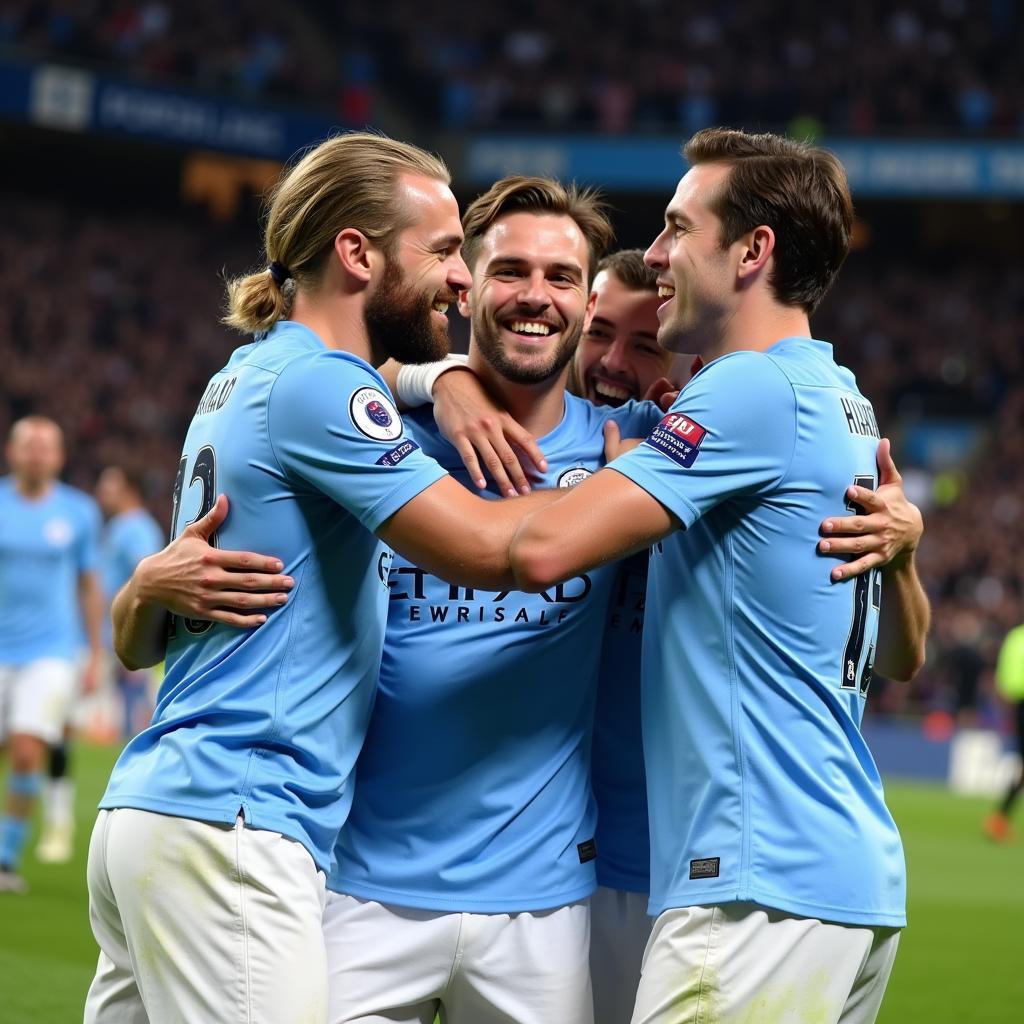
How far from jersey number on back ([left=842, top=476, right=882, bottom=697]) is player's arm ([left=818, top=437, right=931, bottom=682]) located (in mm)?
22

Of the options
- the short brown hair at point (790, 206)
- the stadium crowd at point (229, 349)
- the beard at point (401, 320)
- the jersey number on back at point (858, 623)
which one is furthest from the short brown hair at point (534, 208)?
the stadium crowd at point (229, 349)

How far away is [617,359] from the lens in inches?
171

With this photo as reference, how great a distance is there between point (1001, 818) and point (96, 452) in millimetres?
16569

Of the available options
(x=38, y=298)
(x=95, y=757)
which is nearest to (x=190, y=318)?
(x=38, y=298)

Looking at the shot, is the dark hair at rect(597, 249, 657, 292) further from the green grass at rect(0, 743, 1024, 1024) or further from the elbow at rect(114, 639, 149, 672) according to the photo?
the green grass at rect(0, 743, 1024, 1024)

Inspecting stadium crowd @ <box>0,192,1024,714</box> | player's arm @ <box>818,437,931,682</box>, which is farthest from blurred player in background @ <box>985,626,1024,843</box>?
player's arm @ <box>818,437,931,682</box>

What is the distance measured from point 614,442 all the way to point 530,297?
41 centimetres

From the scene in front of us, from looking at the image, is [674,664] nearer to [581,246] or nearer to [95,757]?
[581,246]

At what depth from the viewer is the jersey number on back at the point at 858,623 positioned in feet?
10.1

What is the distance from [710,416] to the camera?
2.95m

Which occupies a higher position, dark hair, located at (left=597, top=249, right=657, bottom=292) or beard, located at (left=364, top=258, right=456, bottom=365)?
dark hair, located at (left=597, top=249, right=657, bottom=292)

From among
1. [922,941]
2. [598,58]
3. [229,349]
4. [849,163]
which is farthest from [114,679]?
[598,58]

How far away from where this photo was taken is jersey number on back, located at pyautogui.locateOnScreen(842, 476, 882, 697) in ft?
10.1

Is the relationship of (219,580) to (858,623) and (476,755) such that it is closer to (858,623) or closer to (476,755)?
(476,755)
